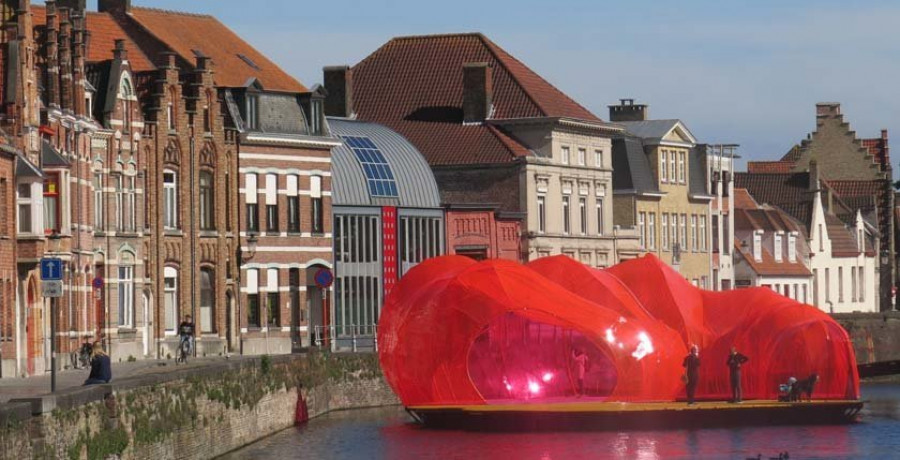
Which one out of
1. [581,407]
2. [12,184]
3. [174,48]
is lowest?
[581,407]

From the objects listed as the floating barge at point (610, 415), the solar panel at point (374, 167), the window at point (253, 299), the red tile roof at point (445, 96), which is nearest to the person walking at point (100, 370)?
the floating barge at point (610, 415)

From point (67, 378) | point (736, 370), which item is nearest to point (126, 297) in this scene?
point (67, 378)

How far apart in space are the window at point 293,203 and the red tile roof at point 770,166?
57.5 metres

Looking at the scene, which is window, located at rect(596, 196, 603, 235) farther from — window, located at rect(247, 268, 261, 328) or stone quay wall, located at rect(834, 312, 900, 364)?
window, located at rect(247, 268, 261, 328)

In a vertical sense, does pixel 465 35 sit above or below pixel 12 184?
above

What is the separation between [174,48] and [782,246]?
50985 mm

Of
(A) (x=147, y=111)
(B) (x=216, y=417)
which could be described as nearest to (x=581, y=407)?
(B) (x=216, y=417)

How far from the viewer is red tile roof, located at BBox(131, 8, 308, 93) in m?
83.8

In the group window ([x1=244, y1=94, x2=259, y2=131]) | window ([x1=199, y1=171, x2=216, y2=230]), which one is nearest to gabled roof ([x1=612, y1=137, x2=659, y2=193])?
window ([x1=244, y1=94, x2=259, y2=131])

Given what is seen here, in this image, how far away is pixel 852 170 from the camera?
13938 cm

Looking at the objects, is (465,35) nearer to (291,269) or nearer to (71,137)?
(291,269)

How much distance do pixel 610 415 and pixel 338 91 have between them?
39.7 meters

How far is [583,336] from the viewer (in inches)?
2660

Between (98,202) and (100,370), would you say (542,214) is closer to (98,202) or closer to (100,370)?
(98,202)
